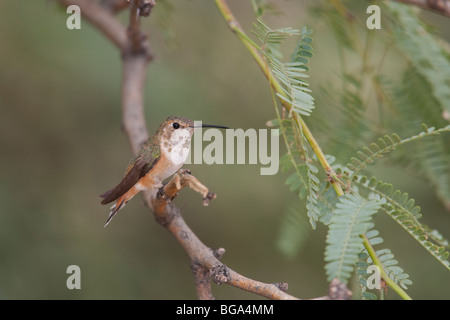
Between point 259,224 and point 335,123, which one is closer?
point 335,123

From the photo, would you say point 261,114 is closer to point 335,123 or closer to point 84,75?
point 84,75

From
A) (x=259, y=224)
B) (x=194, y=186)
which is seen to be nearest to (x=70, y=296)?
(x=259, y=224)

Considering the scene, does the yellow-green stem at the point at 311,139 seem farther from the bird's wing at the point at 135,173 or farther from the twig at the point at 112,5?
the twig at the point at 112,5

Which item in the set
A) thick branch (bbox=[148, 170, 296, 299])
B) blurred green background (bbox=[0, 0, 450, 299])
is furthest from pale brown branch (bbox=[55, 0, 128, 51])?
thick branch (bbox=[148, 170, 296, 299])

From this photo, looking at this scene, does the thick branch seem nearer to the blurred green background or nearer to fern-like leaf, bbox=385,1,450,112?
fern-like leaf, bbox=385,1,450,112

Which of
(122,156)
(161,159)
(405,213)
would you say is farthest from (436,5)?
(122,156)

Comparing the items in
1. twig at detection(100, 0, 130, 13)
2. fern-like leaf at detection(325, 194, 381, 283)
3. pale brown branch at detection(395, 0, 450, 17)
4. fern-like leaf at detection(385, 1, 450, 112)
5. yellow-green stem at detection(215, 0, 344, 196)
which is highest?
twig at detection(100, 0, 130, 13)

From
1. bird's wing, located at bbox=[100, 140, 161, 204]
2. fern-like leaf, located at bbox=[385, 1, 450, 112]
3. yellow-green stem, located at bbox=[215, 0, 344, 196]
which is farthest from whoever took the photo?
fern-like leaf, located at bbox=[385, 1, 450, 112]
